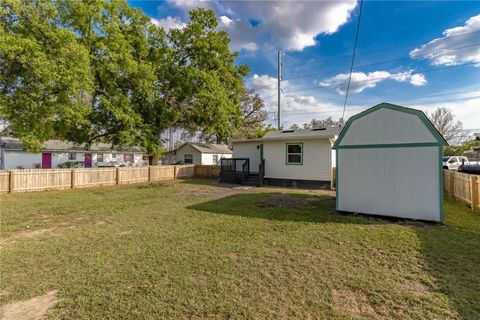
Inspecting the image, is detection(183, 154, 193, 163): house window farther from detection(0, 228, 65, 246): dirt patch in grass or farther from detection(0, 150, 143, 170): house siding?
detection(0, 228, 65, 246): dirt patch in grass

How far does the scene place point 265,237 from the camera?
4.86 meters

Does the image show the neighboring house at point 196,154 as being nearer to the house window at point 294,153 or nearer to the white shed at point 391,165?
the house window at point 294,153

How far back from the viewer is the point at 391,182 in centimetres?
618

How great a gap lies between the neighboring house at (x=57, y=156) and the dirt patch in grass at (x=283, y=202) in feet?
52.2

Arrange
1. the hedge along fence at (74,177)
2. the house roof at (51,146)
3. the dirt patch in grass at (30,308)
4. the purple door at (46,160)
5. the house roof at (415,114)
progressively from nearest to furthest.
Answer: the dirt patch in grass at (30,308)
the house roof at (415,114)
the hedge along fence at (74,177)
the house roof at (51,146)
the purple door at (46,160)

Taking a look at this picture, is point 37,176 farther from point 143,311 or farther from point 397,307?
point 397,307

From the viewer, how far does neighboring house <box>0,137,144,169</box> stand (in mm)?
20234

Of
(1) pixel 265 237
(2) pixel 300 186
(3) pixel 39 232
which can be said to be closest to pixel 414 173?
(1) pixel 265 237

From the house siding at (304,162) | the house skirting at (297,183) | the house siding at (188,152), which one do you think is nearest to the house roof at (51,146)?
the house siding at (188,152)

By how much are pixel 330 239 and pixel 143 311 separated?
363cm

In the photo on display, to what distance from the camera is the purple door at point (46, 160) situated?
2223cm

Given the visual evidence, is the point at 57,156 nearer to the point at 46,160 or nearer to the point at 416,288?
the point at 46,160

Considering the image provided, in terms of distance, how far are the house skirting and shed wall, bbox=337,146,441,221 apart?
576 cm

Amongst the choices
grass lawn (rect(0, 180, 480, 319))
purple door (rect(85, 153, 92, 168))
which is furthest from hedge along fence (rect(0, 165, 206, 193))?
purple door (rect(85, 153, 92, 168))
